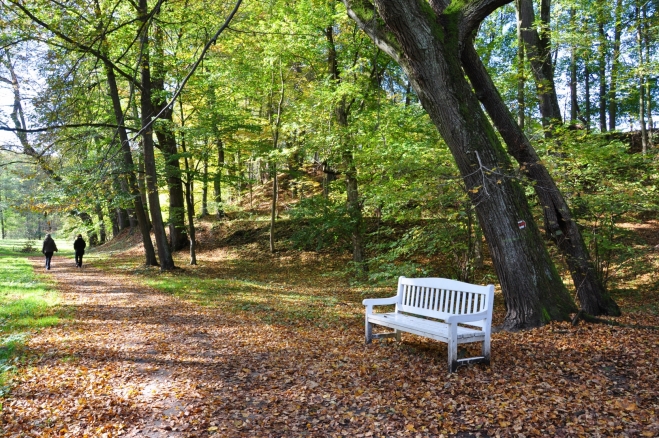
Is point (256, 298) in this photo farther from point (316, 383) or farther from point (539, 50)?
point (539, 50)

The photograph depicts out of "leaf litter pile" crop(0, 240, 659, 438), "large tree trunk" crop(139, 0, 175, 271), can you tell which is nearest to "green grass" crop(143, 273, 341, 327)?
"leaf litter pile" crop(0, 240, 659, 438)

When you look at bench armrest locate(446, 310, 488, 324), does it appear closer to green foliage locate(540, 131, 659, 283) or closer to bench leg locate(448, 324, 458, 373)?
bench leg locate(448, 324, 458, 373)

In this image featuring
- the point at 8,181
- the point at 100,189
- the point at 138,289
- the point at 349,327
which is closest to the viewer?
the point at 100,189

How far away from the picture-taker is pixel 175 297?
10.5 m

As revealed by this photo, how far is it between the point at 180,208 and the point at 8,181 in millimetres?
41099

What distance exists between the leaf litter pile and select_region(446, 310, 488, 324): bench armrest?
0.51 metres

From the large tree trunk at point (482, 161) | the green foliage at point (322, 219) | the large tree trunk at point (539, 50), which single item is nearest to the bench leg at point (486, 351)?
the large tree trunk at point (482, 161)

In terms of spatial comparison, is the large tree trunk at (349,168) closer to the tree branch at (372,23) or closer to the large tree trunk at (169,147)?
the large tree trunk at (169,147)

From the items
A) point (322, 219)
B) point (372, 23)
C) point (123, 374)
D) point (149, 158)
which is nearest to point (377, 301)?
point (123, 374)

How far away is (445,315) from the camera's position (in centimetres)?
549

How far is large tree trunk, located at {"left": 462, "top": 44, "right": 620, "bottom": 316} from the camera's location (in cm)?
696

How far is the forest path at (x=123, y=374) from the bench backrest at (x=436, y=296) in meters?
2.44

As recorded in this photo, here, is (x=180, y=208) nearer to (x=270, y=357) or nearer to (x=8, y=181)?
(x=270, y=357)

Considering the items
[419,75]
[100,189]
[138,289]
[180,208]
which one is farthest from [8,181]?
[419,75]
